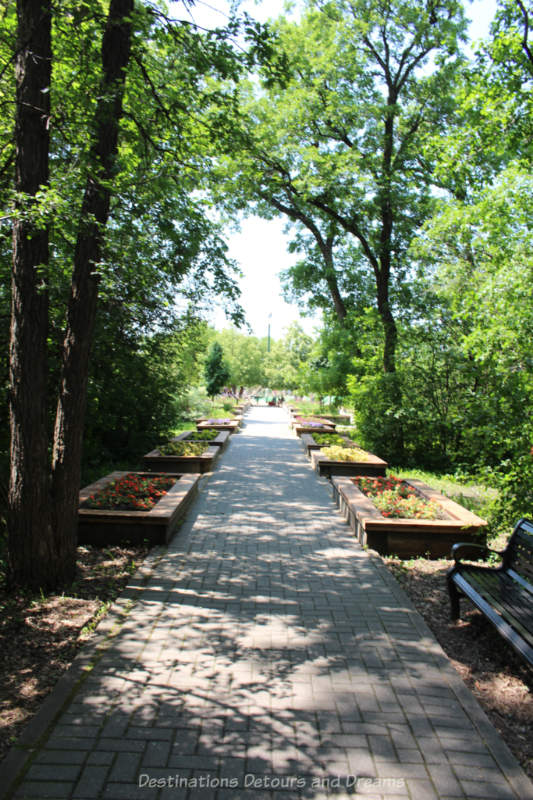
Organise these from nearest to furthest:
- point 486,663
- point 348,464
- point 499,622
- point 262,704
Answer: point 262,704
point 499,622
point 486,663
point 348,464

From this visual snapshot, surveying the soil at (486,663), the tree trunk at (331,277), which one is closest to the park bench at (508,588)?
the soil at (486,663)


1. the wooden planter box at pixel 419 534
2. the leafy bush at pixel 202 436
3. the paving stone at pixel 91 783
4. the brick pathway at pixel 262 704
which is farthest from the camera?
the leafy bush at pixel 202 436

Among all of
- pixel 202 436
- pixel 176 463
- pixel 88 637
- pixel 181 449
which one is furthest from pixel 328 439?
pixel 88 637

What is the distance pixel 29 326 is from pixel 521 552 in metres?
4.56

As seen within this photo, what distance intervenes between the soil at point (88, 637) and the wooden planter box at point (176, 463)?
5372 mm

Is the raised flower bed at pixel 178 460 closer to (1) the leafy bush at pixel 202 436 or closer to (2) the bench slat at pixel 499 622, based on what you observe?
(1) the leafy bush at pixel 202 436

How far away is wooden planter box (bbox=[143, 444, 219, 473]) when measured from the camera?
10.7m

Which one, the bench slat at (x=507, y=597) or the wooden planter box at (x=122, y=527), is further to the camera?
the wooden planter box at (x=122, y=527)

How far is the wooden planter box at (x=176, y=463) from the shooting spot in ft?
35.0

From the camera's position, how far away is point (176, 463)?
10898 millimetres

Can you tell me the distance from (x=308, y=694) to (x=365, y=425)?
10360 millimetres

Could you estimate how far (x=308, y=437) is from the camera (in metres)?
15.3

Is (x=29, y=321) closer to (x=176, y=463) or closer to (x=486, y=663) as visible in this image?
(x=486, y=663)

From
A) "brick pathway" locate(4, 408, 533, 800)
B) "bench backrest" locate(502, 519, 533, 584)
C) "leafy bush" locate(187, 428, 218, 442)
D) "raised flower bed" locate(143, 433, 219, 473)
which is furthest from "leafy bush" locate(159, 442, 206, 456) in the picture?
"bench backrest" locate(502, 519, 533, 584)
